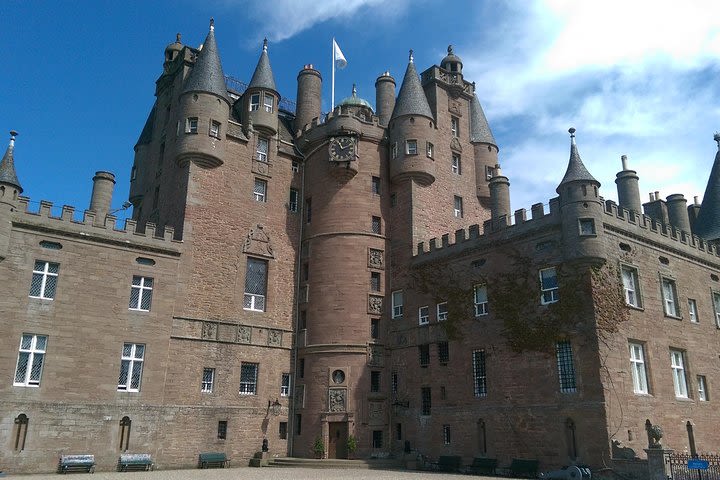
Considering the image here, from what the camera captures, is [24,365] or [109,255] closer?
[24,365]

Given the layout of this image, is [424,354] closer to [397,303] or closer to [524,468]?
[397,303]

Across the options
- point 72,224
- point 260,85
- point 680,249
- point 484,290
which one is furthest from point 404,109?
point 72,224

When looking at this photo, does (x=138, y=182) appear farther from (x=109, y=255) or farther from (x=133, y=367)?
(x=133, y=367)

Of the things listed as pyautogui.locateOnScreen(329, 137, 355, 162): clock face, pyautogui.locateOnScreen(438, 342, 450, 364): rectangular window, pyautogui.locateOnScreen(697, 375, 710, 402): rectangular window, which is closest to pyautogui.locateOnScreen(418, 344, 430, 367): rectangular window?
pyautogui.locateOnScreen(438, 342, 450, 364): rectangular window

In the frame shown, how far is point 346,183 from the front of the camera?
131 feet

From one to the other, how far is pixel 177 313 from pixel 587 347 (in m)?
21.2

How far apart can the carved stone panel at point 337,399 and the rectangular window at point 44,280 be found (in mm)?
15988

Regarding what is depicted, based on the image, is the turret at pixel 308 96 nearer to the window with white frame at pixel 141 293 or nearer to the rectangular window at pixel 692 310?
the window with white frame at pixel 141 293

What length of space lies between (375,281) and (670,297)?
1698cm

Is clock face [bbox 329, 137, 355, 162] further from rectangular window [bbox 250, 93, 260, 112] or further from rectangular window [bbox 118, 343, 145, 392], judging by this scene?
rectangular window [bbox 118, 343, 145, 392]

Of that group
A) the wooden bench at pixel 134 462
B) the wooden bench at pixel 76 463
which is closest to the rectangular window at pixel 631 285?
the wooden bench at pixel 134 462

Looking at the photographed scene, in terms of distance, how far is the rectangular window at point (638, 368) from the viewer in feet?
93.4

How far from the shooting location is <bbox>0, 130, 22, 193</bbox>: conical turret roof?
29516mm

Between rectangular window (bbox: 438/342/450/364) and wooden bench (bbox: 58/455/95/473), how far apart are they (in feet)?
61.2
